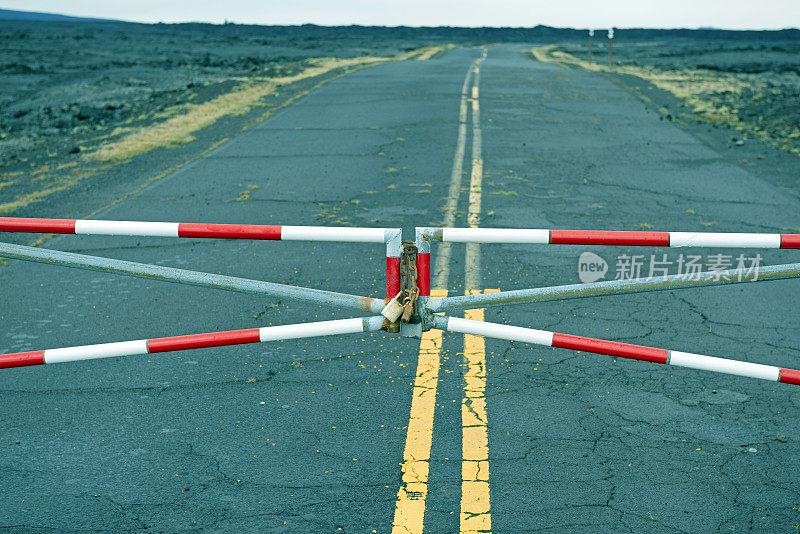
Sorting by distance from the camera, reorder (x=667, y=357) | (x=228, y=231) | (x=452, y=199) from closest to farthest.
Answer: (x=228, y=231)
(x=667, y=357)
(x=452, y=199)

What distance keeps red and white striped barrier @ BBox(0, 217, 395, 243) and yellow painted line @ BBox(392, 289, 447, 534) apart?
122 centimetres

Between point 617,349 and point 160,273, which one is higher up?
point 160,273

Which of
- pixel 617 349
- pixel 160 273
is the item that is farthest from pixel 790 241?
pixel 160 273

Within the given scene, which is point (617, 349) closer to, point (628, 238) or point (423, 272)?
point (628, 238)

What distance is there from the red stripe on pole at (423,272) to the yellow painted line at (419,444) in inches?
35.9

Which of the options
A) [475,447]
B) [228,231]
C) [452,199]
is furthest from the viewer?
[452,199]

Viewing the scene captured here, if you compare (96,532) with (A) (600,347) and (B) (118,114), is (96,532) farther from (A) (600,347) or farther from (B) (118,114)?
(B) (118,114)

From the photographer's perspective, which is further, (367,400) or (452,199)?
(452,199)

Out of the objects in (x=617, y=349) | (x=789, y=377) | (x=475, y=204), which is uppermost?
(x=617, y=349)

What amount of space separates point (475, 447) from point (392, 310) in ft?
3.23

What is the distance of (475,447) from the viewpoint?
4.29 metres

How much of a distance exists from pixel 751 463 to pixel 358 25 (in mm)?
160660

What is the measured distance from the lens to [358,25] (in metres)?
157

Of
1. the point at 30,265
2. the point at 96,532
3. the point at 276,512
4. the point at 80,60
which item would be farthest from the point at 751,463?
the point at 80,60
